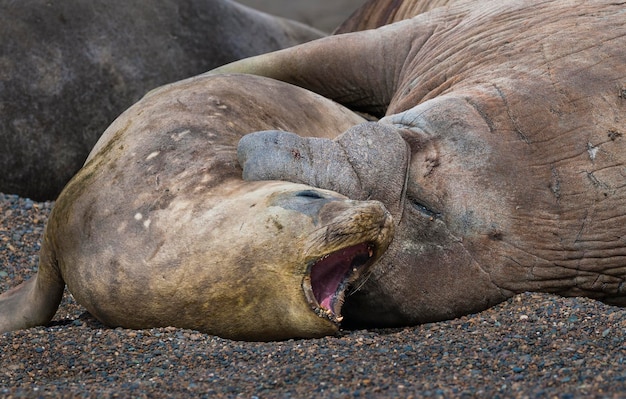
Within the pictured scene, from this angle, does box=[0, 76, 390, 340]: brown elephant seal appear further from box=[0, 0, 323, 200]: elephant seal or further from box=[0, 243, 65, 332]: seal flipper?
box=[0, 0, 323, 200]: elephant seal

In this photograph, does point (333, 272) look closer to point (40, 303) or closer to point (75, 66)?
point (40, 303)

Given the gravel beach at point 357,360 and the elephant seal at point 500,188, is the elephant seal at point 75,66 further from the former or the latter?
the elephant seal at point 500,188

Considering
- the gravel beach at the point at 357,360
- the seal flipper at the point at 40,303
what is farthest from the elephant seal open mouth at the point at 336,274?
the seal flipper at the point at 40,303

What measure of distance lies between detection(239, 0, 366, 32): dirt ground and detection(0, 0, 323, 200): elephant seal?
10.9 ft

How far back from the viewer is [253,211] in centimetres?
396

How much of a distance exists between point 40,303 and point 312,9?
22.1ft

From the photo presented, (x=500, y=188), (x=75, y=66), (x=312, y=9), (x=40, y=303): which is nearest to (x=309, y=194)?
(x=500, y=188)

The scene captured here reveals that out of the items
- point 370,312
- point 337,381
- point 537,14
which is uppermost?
point 537,14

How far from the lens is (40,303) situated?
15.2ft

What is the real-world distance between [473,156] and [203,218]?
3.61 feet

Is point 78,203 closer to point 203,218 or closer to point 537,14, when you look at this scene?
point 203,218

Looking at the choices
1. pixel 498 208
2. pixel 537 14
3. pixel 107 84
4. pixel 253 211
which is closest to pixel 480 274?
pixel 498 208

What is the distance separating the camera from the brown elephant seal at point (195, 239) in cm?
386

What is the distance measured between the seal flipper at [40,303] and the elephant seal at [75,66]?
78.2 inches
